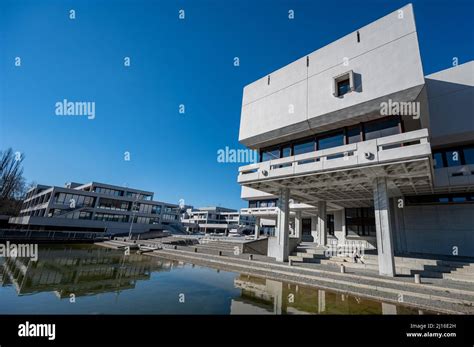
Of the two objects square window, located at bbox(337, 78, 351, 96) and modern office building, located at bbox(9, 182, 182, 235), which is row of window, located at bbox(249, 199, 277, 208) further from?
modern office building, located at bbox(9, 182, 182, 235)

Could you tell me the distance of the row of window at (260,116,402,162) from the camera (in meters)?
13.8

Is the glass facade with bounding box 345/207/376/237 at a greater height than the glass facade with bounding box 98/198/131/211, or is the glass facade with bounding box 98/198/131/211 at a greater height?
the glass facade with bounding box 98/198/131/211

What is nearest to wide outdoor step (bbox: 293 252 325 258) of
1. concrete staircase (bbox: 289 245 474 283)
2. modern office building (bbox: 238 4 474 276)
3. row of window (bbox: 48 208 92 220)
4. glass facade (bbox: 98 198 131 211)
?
concrete staircase (bbox: 289 245 474 283)

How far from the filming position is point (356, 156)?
1321cm

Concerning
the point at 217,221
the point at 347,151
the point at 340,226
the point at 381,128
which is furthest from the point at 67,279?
the point at 217,221

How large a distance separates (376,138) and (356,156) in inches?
72.6

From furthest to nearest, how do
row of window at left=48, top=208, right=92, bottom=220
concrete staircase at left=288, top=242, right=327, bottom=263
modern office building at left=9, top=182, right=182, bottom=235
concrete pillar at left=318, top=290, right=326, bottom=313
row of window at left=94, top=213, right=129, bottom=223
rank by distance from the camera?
row of window at left=94, top=213, right=129, bottom=223
row of window at left=48, top=208, right=92, bottom=220
modern office building at left=9, top=182, right=182, bottom=235
concrete staircase at left=288, top=242, right=327, bottom=263
concrete pillar at left=318, top=290, right=326, bottom=313

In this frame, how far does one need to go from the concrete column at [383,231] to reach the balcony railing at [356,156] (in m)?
2.64

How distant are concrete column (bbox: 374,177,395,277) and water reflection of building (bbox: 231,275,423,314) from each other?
4.25 m

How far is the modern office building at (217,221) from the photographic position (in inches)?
3655

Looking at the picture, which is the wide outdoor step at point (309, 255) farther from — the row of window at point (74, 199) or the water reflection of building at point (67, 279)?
the row of window at point (74, 199)

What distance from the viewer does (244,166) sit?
18.8 m

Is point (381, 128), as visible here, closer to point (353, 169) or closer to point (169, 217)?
point (353, 169)
